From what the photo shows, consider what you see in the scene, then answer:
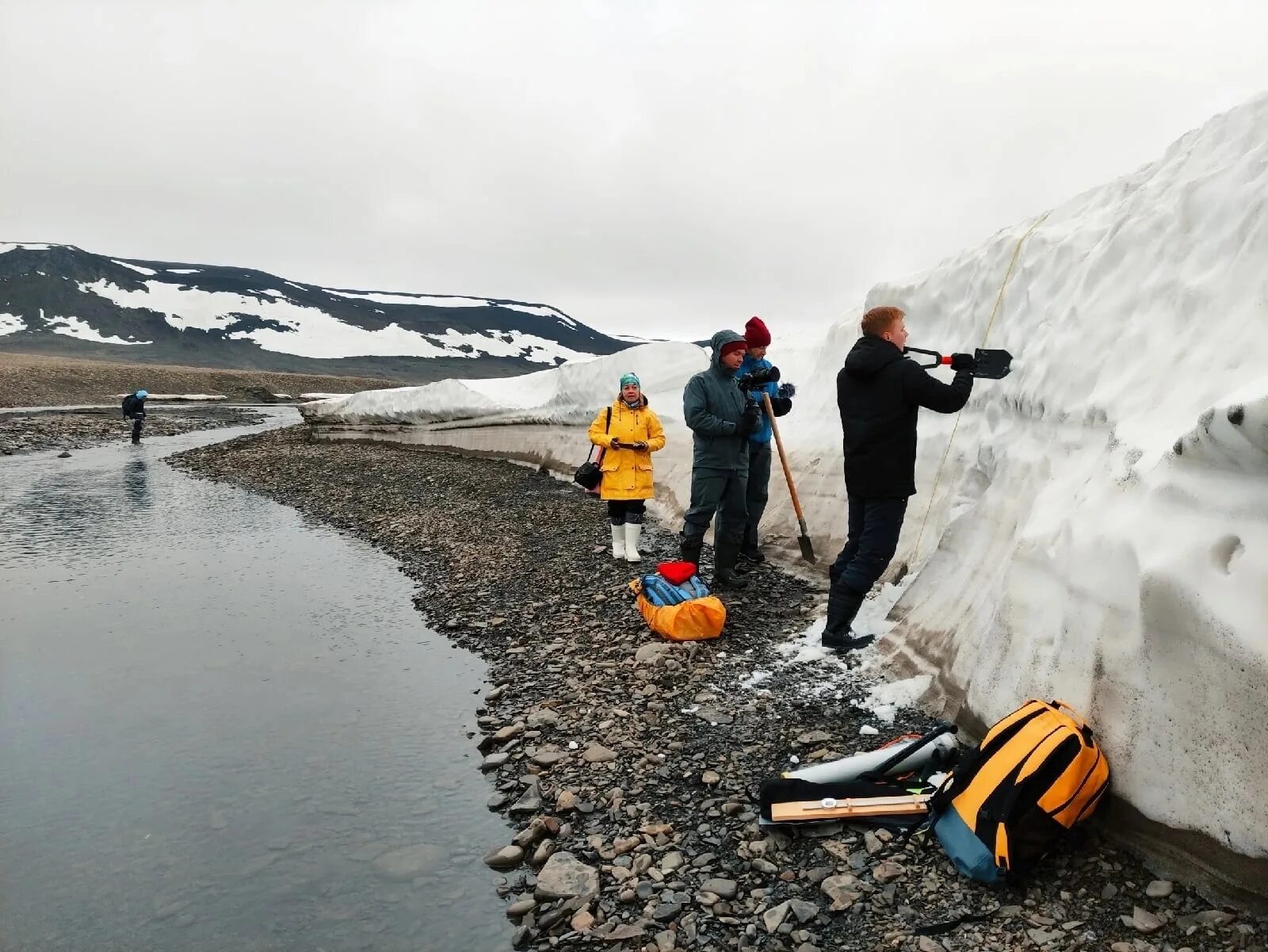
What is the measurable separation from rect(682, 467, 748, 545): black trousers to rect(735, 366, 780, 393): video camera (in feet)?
2.57

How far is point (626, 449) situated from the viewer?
31.6ft

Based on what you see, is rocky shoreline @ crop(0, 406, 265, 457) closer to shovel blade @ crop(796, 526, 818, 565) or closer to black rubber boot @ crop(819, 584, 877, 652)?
shovel blade @ crop(796, 526, 818, 565)

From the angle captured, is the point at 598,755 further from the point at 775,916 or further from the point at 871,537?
the point at 871,537

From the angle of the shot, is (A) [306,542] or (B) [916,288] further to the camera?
(A) [306,542]

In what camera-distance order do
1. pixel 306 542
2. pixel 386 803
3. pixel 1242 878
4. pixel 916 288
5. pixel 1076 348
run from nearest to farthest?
pixel 1242 878
pixel 386 803
pixel 1076 348
pixel 916 288
pixel 306 542

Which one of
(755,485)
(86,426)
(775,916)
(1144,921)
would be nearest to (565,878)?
(775,916)

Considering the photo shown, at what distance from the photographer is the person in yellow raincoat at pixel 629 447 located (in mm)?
9562

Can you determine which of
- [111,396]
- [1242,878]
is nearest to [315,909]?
[1242,878]

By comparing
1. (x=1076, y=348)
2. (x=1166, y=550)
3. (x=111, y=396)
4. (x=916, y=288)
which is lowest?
(x=111, y=396)

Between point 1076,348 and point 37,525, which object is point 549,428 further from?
point 1076,348

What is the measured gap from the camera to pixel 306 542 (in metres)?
13.1

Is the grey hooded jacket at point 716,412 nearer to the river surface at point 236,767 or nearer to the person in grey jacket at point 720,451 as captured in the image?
the person in grey jacket at point 720,451

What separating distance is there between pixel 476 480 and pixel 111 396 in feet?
146

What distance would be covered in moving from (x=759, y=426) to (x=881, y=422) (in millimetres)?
2292
